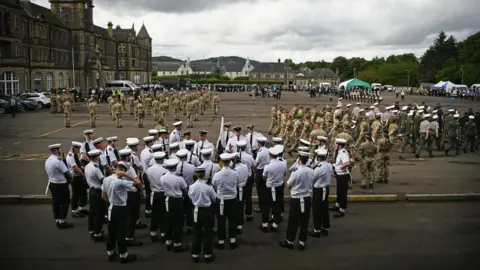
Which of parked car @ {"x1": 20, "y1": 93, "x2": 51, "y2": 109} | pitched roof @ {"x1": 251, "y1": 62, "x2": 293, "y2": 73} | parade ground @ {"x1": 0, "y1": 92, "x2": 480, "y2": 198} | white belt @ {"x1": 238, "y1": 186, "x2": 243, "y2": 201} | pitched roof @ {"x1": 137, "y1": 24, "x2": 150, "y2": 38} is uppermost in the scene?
pitched roof @ {"x1": 137, "y1": 24, "x2": 150, "y2": 38}

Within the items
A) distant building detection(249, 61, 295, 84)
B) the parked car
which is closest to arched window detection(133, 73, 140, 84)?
distant building detection(249, 61, 295, 84)

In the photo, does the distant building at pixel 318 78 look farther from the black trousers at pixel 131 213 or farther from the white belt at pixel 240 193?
the black trousers at pixel 131 213

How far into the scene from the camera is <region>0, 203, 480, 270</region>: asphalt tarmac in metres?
8.13

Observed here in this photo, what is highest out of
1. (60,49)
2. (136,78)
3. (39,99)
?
(60,49)

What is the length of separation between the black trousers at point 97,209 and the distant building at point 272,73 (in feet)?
497

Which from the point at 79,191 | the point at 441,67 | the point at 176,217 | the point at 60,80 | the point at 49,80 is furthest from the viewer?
the point at 441,67

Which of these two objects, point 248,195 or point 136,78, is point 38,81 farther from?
point 248,195

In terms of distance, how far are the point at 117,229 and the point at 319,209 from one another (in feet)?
13.9

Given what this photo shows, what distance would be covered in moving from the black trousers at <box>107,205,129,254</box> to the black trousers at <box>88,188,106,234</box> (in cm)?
99

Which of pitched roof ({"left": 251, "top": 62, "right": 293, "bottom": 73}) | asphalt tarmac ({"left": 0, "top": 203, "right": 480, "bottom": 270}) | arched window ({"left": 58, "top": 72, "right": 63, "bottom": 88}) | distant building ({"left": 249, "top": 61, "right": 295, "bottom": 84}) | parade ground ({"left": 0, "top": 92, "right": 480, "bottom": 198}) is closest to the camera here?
asphalt tarmac ({"left": 0, "top": 203, "right": 480, "bottom": 270})

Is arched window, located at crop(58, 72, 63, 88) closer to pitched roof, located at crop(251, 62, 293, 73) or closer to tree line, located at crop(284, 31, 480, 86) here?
tree line, located at crop(284, 31, 480, 86)

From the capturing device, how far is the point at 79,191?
1090 centimetres

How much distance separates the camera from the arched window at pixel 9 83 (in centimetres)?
5387

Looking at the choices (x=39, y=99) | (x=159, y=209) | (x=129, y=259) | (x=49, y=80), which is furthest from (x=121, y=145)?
(x=49, y=80)
